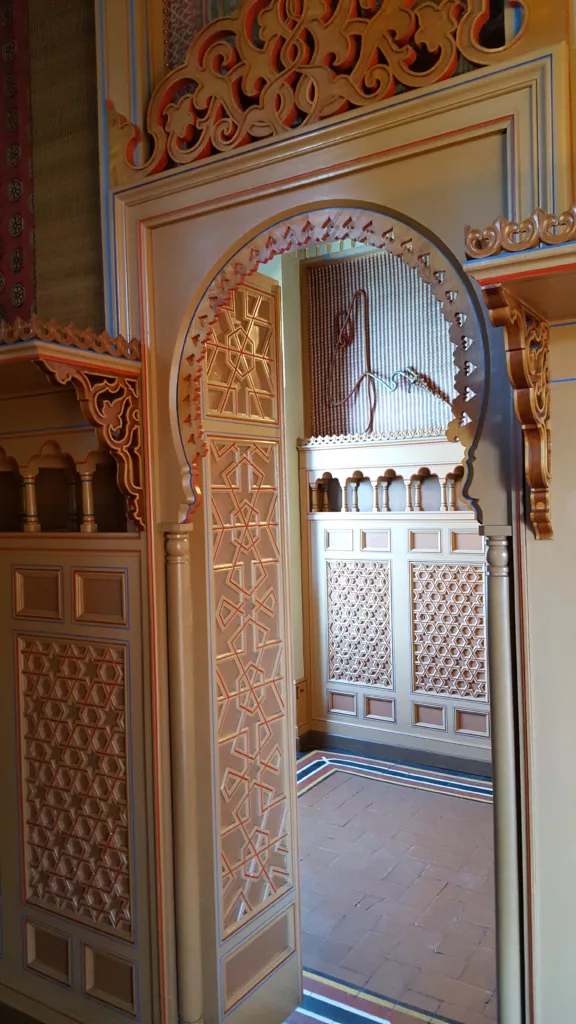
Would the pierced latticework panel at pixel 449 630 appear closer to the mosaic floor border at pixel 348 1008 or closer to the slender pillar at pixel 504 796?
the mosaic floor border at pixel 348 1008

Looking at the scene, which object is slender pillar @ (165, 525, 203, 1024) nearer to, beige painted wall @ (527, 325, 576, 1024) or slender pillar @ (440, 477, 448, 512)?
beige painted wall @ (527, 325, 576, 1024)

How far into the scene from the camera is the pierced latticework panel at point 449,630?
17.2ft

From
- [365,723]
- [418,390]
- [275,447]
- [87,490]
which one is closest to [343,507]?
[418,390]

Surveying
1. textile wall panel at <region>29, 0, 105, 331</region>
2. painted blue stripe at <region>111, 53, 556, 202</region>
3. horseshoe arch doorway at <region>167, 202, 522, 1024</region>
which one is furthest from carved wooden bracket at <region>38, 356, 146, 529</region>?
painted blue stripe at <region>111, 53, 556, 202</region>

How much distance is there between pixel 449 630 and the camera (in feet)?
17.5

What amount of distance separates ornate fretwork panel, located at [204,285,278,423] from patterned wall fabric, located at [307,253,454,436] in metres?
2.45

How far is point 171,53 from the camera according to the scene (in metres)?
2.55

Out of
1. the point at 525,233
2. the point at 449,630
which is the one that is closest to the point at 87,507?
the point at 525,233

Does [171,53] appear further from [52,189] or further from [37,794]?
[37,794]

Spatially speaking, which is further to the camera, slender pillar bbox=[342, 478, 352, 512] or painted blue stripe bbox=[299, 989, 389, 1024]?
slender pillar bbox=[342, 478, 352, 512]

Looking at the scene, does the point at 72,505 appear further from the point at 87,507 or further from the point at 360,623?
the point at 360,623

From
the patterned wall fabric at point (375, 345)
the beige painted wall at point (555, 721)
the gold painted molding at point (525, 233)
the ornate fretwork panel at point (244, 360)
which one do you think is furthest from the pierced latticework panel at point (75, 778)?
the patterned wall fabric at point (375, 345)

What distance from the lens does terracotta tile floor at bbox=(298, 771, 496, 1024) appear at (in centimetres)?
311

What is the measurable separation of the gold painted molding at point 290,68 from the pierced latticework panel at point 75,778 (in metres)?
1.69
